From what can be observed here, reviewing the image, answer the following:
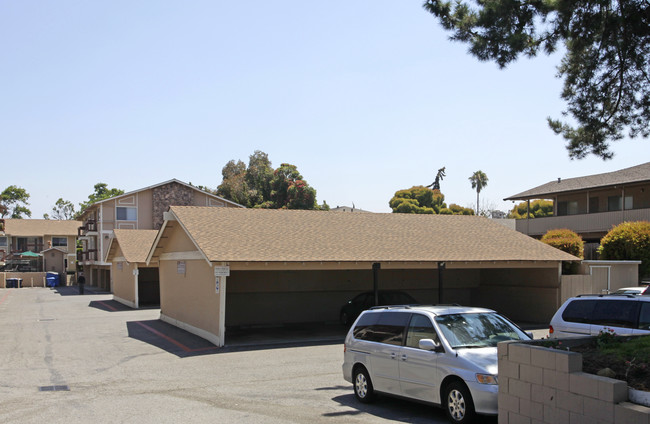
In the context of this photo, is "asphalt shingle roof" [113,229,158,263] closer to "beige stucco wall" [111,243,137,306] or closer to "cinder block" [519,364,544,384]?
"beige stucco wall" [111,243,137,306]

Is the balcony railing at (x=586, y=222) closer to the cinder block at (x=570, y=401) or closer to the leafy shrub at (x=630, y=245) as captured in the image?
the leafy shrub at (x=630, y=245)

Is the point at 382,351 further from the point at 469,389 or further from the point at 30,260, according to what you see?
the point at 30,260

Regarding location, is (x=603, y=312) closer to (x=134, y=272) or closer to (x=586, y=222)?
(x=586, y=222)

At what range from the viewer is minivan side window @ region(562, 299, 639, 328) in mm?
11555

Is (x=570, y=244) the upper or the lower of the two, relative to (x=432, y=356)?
upper

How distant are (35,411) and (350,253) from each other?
38.9 ft

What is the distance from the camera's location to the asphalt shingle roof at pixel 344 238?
19.4m

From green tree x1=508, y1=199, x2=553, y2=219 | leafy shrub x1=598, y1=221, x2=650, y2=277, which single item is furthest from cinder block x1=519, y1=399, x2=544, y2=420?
green tree x1=508, y1=199, x2=553, y2=219

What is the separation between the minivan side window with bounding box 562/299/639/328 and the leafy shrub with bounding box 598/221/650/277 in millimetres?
15989

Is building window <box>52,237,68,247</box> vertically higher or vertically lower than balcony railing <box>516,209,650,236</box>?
lower

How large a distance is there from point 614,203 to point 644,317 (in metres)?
27.9

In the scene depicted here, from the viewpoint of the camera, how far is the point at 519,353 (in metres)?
7.75

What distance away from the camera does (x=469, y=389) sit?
8.48 metres

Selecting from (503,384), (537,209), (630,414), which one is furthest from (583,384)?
(537,209)
